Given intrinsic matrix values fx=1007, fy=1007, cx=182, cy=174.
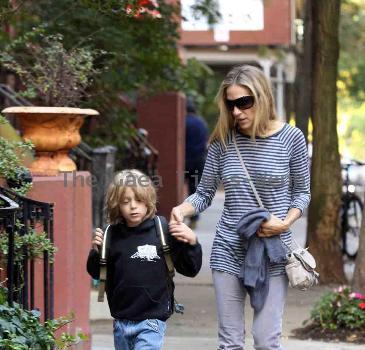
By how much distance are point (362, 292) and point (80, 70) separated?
9.81 feet

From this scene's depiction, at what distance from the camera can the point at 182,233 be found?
16.0ft

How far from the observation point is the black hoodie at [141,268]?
5.00 metres

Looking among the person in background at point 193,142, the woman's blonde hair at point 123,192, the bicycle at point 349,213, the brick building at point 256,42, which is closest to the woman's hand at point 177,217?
the woman's blonde hair at point 123,192

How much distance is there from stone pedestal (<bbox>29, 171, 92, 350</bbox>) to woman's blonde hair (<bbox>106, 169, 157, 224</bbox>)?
57.9 inches

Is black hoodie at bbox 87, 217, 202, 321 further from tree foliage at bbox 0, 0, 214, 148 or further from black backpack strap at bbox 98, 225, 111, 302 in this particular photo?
tree foliage at bbox 0, 0, 214, 148

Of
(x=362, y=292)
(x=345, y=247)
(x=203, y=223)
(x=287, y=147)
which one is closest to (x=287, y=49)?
(x=203, y=223)

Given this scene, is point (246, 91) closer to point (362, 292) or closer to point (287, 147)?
point (287, 147)

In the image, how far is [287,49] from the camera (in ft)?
99.1

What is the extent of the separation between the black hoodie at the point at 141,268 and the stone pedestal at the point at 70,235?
1.42 meters

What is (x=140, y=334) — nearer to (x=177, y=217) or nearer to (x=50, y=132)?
(x=177, y=217)

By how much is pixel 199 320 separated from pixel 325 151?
2562 millimetres

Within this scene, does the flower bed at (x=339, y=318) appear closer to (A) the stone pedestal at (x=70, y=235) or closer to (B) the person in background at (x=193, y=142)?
(A) the stone pedestal at (x=70, y=235)

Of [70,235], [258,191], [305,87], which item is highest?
[305,87]

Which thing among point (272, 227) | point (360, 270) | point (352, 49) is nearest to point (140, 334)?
point (272, 227)
